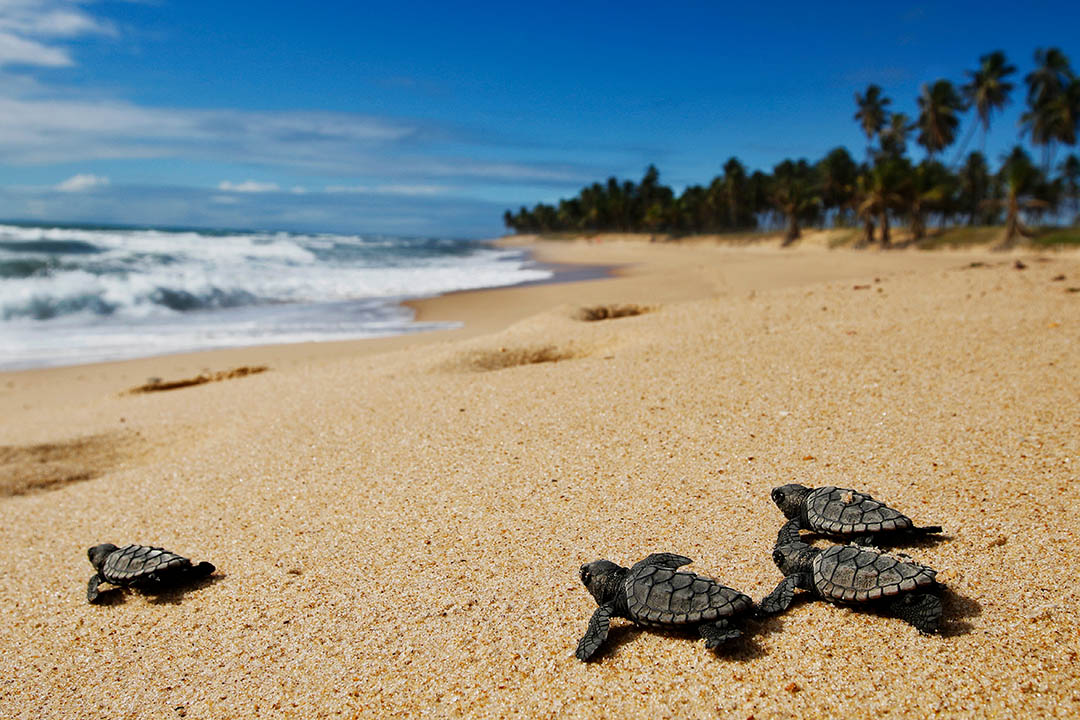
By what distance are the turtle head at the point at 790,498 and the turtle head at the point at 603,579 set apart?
1127mm

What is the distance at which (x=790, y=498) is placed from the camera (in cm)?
345

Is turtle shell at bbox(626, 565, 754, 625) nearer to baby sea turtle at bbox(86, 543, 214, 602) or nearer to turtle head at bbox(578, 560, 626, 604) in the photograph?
turtle head at bbox(578, 560, 626, 604)

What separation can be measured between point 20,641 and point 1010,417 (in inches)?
255

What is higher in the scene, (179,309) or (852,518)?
(179,309)

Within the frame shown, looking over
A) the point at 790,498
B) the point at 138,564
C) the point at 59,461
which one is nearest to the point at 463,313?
the point at 59,461

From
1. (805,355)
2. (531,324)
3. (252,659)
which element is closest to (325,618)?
(252,659)

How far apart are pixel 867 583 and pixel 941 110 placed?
6032 centimetres

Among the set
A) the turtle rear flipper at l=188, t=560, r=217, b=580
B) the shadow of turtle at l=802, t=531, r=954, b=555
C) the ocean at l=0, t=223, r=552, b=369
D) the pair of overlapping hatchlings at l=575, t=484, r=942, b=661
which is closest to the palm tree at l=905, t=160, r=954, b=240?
the ocean at l=0, t=223, r=552, b=369

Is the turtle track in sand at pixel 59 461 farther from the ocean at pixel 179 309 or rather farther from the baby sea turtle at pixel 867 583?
the baby sea turtle at pixel 867 583

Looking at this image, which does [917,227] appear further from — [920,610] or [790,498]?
[920,610]

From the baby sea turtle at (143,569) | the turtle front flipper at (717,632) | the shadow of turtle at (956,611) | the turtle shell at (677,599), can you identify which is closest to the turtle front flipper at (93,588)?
the baby sea turtle at (143,569)

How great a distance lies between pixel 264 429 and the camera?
609 centimetres

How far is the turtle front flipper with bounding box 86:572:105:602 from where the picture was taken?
11.4 ft

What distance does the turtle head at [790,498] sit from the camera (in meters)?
3.41
